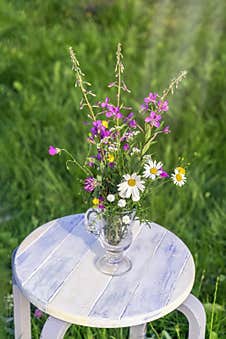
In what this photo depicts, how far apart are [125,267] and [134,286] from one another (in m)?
0.09

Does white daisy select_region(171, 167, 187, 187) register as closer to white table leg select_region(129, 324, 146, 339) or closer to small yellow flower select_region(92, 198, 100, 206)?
small yellow flower select_region(92, 198, 100, 206)

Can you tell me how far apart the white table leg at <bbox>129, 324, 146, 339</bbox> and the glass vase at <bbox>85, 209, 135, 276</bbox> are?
32 centimetres

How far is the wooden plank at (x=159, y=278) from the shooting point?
5.06 ft

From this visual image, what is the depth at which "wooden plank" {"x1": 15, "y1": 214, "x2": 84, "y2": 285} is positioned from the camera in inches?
65.4

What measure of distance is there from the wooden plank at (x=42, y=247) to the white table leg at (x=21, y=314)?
84mm

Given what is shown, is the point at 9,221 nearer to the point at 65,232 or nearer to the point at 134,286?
the point at 65,232

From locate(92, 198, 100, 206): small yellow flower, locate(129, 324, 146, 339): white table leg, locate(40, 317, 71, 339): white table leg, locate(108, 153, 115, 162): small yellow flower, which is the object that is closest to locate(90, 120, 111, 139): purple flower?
locate(108, 153, 115, 162): small yellow flower

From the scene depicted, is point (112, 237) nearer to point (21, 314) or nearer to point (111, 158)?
point (111, 158)

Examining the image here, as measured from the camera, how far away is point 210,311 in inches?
86.5

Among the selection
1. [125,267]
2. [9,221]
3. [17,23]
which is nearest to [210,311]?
[125,267]

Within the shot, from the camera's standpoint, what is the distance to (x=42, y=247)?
175 cm

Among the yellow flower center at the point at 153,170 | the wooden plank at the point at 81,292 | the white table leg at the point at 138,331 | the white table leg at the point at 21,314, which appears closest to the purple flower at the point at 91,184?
the yellow flower center at the point at 153,170

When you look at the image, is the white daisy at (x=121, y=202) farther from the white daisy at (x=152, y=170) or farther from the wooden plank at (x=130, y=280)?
the wooden plank at (x=130, y=280)

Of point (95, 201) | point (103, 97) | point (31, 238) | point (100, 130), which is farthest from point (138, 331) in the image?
point (103, 97)
